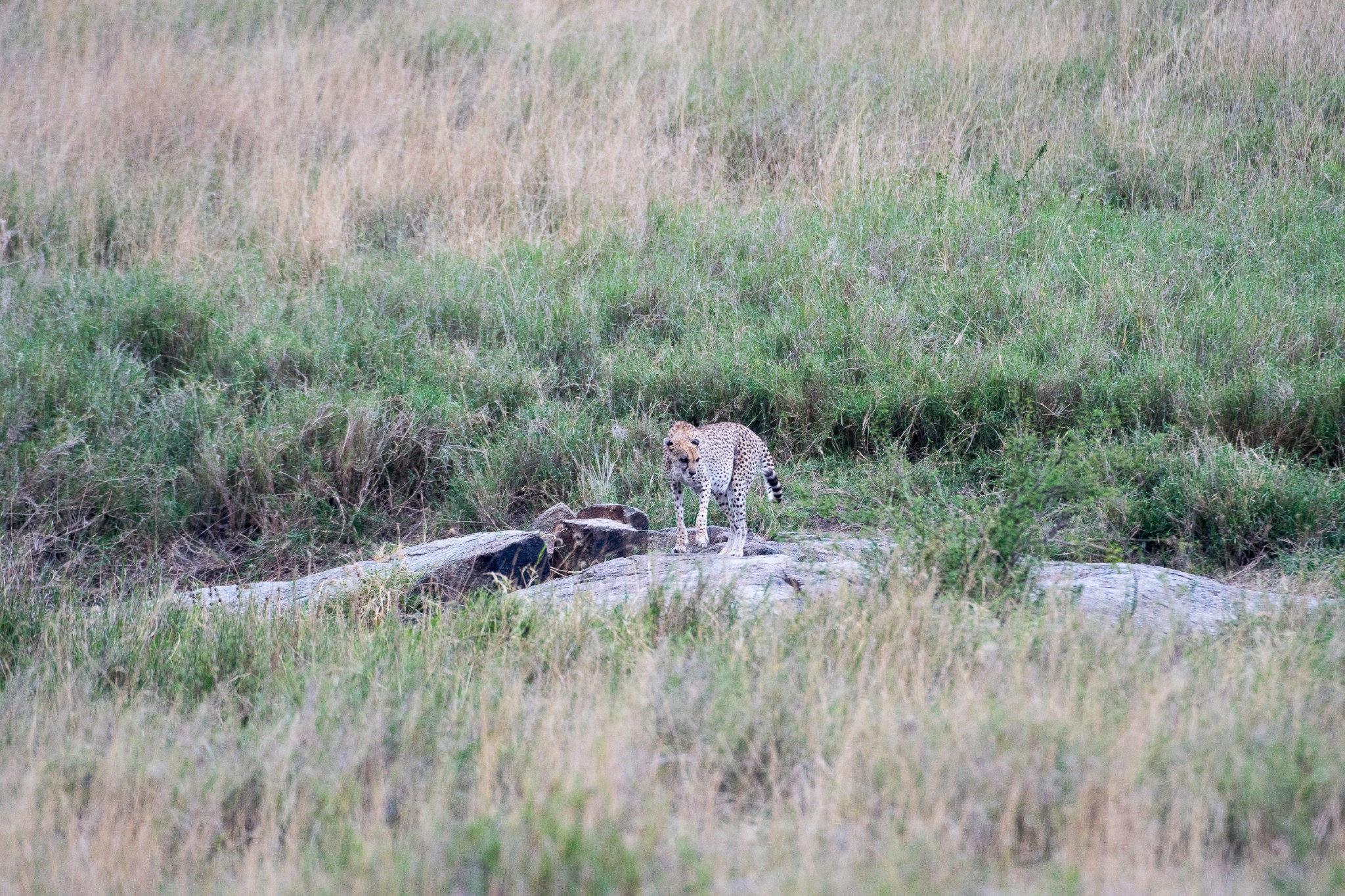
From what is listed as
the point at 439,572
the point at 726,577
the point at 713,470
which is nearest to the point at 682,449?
the point at 713,470

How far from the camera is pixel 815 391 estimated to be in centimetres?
806

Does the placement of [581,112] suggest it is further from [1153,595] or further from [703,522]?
[1153,595]

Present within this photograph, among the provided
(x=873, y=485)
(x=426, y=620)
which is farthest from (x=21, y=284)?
(x=873, y=485)

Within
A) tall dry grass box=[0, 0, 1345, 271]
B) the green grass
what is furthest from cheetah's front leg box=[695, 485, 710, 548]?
tall dry grass box=[0, 0, 1345, 271]

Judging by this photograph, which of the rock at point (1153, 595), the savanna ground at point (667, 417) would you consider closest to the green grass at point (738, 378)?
the savanna ground at point (667, 417)

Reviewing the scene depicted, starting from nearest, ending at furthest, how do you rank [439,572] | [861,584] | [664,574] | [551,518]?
[861,584], [664,574], [439,572], [551,518]

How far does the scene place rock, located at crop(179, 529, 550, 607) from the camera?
5.83 m

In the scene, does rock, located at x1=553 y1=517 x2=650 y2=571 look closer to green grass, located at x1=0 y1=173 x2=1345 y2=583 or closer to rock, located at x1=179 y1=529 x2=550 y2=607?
rock, located at x1=179 y1=529 x2=550 y2=607

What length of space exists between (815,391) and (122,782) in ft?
17.5

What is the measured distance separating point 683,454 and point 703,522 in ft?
1.42

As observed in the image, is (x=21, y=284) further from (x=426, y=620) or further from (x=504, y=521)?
(x=426, y=620)

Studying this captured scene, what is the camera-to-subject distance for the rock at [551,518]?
6.72 m

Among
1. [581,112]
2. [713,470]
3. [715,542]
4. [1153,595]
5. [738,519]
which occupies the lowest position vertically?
[715,542]

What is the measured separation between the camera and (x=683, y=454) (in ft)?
21.3
